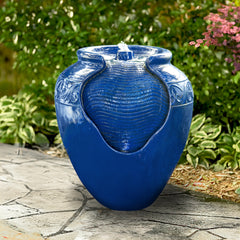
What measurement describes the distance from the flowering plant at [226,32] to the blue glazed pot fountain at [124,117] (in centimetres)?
117

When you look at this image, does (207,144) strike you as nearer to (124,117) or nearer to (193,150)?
(193,150)

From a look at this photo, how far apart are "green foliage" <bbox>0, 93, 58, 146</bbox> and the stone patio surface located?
1086 millimetres

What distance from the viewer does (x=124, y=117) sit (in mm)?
3057

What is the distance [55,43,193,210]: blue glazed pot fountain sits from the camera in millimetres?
3080

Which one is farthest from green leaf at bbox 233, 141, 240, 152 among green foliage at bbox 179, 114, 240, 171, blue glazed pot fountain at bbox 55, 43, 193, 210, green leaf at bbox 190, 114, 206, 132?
blue glazed pot fountain at bbox 55, 43, 193, 210

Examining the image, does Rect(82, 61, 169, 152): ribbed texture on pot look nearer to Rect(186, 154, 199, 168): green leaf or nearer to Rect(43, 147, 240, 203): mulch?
Rect(43, 147, 240, 203): mulch

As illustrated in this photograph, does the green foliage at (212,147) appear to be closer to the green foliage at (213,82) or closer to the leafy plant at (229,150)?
the leafy plant at (229,150)

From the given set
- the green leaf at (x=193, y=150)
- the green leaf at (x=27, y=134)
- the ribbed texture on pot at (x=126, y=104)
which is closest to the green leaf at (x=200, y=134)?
the green leaf at (x=193, y=150)

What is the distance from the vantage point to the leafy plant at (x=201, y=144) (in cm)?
452

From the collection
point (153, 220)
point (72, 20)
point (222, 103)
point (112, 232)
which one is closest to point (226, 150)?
point (222, 103)

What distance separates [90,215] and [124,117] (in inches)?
32.7

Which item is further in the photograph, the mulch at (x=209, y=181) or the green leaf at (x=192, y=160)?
the green leaf at (x=192, y=160)

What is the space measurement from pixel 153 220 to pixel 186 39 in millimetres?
2532

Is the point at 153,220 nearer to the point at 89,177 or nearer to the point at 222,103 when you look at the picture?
the point at 89,177
